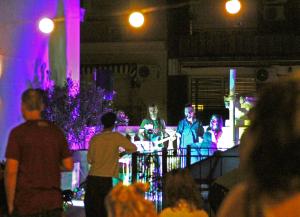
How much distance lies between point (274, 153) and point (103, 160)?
566cm

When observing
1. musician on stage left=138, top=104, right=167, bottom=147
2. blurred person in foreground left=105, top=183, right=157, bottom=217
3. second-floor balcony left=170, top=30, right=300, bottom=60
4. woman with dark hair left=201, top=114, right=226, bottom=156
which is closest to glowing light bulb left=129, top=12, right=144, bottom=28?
woman with dark hair left=201, top=114, right=226, bottom=156

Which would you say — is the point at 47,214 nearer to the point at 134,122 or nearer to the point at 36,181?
the point at 36,181

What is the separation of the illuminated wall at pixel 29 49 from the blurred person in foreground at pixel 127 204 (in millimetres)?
8301

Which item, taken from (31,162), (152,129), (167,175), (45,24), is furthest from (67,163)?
(152,129)

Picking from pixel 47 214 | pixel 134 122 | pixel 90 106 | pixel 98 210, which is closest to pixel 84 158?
pixel 90 106

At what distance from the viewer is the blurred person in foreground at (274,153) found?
2.08 metres

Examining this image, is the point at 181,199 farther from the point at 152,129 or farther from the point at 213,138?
the point at 152,129

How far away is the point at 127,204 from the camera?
9.80 ft

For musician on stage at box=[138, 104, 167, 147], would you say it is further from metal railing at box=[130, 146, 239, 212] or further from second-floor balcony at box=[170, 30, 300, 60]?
second-floor balcony at box=[170, 30, 300, 60]

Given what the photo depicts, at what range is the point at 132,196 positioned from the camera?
303 cm

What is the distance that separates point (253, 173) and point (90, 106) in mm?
11772

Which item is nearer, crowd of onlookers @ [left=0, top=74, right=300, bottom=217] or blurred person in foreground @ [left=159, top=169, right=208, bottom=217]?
crowd of onlookers @ [left=0, top=74, right=300, bottom=217]

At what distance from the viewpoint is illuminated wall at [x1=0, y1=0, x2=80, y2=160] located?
11383 mm

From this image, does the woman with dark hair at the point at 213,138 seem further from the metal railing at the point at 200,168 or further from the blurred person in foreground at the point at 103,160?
the blurred person in foreground at the point at 103,160
